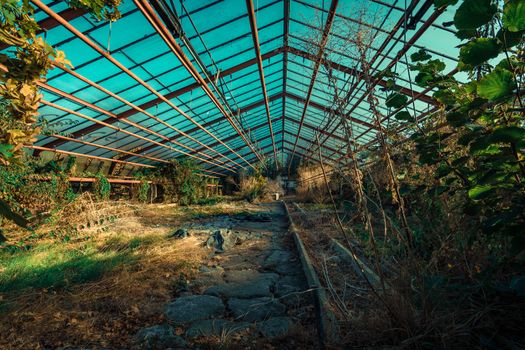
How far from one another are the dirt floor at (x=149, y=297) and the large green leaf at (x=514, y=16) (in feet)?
6.00

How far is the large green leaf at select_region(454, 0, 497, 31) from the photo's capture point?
2.81 feet

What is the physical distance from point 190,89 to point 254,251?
6250 mm

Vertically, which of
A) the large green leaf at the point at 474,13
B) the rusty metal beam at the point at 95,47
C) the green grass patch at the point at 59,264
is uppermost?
the rusty metal beam at the point at 95,47

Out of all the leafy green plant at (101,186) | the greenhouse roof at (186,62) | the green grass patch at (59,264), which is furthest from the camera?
the leafy green plant at (101,186)

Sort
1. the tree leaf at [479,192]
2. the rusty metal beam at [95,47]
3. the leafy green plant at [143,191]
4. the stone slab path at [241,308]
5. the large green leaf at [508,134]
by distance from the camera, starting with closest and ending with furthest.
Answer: the large green leaf at [508,134], the tree leaf at [479,192], the stone slab path at [241,308], the rusty metal beam at [95,47], the leafy green plant at [143,191]

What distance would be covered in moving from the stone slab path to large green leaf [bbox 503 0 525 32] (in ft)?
4.84

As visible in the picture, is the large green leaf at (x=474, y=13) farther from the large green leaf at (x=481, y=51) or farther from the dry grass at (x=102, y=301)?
the dry grass at (x=102, y=301)

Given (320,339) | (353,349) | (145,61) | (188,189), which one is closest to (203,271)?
(320,339)

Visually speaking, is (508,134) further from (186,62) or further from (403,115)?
(186,62)

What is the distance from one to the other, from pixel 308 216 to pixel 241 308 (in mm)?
4603

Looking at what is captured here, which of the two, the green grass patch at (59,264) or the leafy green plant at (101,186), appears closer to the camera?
the green grass patch at (59,264)

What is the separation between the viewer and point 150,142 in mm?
12195

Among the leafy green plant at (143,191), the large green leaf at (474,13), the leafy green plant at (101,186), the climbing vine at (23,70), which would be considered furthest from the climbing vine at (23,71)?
the leafy green plant at (143,191)

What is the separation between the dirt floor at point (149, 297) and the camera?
1.71m
